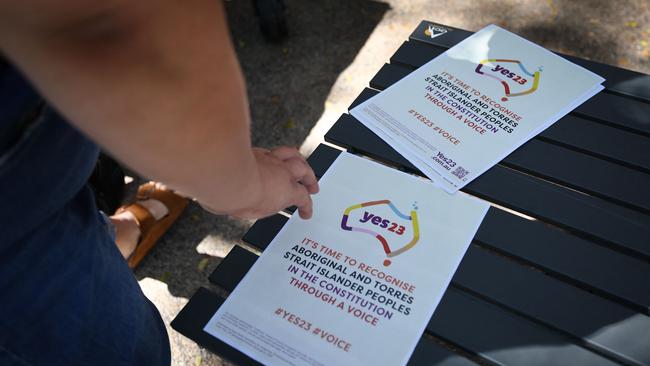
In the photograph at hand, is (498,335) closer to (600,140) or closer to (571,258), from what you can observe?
(571,258)

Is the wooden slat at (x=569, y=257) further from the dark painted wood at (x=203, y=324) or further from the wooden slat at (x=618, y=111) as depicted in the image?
the wooden slat at (x=618, y=111)

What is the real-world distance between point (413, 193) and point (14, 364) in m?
0.76

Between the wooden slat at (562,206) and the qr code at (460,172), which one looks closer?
the wooden slat at (562,206)

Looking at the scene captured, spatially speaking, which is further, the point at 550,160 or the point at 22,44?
the point at 550,160

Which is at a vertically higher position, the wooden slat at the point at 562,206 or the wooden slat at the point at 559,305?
the wooden slat at the point at 562,206

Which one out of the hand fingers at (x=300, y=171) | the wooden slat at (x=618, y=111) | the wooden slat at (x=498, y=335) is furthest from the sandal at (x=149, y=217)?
the wooden slat at (x=618, y=111)

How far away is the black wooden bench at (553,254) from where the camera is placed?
83cm

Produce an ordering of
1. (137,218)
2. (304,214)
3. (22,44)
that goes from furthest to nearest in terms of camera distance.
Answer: (137,218) < (304,214) < (22,44)

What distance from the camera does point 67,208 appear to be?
75cm

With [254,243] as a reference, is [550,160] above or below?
above

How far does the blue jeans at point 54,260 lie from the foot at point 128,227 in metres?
0.89

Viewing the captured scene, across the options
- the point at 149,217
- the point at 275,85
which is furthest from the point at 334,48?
the point at 149,217

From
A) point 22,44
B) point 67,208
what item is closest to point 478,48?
point 67,208

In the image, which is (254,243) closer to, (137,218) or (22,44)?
(22,44)
